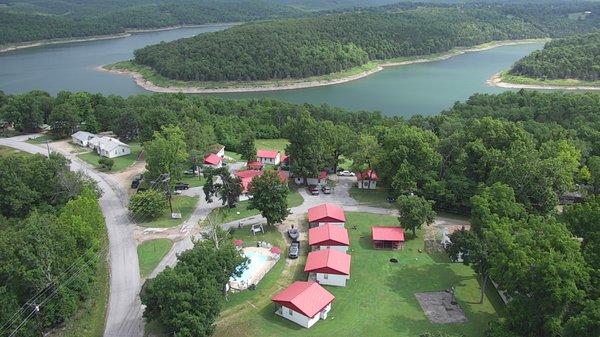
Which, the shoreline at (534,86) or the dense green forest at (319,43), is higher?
the dense green forest at (319,43)

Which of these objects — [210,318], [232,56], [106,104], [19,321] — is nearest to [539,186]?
[210,318]

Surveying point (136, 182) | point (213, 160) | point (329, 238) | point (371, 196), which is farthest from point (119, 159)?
point (329, 238)

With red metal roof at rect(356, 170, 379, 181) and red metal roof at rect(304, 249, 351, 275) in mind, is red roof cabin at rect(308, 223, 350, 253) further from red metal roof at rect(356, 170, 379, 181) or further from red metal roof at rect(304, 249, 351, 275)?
red metal roof at rect(356, 170, 379, 181)

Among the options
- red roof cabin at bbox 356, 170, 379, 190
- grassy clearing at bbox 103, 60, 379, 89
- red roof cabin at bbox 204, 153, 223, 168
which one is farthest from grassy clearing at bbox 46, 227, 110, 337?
grassy clearing at bbox 103, 60, 379, 89

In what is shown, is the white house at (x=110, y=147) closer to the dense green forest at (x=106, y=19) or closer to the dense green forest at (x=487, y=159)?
the dense green forest at (x=487, y=159)

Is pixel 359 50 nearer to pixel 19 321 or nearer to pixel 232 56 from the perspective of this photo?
pixel 232 56

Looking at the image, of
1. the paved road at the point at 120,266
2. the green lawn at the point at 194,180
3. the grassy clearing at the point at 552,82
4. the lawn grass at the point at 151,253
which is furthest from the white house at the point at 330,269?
the grassy clearing at the point at 552,82
